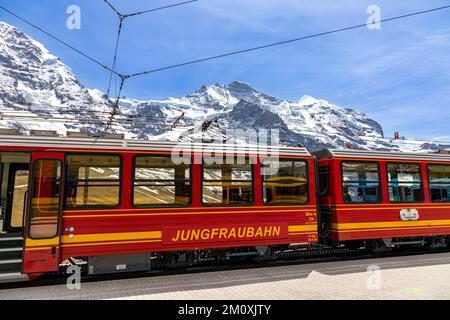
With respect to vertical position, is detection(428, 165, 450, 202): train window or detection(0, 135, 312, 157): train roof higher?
detection(0, 135, 312, 157): train roof

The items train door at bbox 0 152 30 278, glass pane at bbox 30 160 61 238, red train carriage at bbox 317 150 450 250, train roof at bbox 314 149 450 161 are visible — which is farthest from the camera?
train roof at bbox 314 149 450 161

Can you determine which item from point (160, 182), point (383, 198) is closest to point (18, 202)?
point (160, 182)

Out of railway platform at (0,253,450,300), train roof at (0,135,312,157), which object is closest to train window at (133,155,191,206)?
train roof at (0,135,312,157)

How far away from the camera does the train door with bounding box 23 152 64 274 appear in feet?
25.9

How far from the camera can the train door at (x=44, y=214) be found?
25.9 feet

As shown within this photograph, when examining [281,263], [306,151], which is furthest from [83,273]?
[306,151]

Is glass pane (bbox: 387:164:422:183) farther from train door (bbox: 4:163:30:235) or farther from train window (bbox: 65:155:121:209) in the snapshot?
train door (bbox: 4:163:30:235)

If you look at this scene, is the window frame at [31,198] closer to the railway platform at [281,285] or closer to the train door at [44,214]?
the train door at [44,214]

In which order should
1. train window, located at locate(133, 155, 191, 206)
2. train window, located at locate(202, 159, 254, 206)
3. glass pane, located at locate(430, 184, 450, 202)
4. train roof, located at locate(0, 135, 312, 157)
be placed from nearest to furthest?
train roof, located at locate(0, 135, 312, 157) → train window, located at locate(133, 155, 191, 206) → train window, located at locate(202, 159, 254, 206) → glass pane, located at locate(430, 184, 450, 202)

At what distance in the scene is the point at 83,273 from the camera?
9000 mm

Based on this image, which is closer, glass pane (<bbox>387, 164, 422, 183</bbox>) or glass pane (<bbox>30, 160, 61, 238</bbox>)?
glass pane (<bbox>30, 160, 61, 238</bbox>)

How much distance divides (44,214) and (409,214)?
1094 centimetres

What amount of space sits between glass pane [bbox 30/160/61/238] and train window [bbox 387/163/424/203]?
9893 mm
